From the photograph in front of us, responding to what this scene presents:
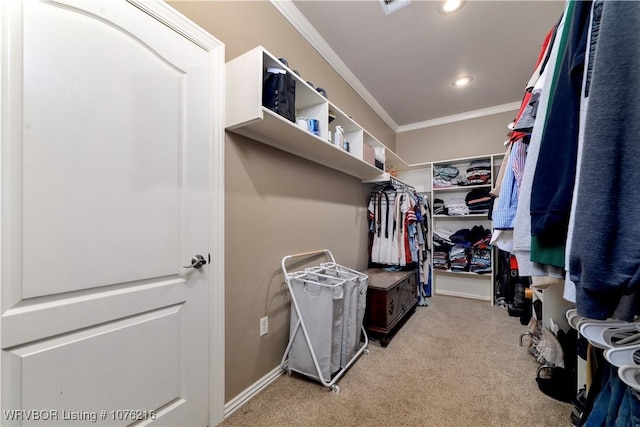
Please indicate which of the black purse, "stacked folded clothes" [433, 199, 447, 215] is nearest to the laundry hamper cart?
the black purse

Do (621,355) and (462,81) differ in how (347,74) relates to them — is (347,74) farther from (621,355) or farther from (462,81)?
(621,355)

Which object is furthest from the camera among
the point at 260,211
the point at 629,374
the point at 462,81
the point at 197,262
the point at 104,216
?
the point at 462,81

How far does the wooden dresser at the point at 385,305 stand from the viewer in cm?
227

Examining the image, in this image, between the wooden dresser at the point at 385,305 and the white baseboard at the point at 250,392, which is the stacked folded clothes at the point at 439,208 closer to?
the wooden dresser at the point at 385,305

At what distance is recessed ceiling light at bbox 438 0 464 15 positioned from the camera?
1.87m

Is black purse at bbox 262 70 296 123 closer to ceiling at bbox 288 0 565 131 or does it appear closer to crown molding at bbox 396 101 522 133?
ceiling at bbox 288 0 565 131

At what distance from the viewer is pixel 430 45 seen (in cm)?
236

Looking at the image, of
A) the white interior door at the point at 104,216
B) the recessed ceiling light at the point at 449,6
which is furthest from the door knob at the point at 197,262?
the recessed ceiling light at the point at 449,6

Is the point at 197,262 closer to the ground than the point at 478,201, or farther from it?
closer to the ground

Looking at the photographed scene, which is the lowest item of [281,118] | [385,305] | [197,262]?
[385,305]

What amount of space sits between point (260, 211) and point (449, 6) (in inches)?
82.7

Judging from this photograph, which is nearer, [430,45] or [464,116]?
[430,45]

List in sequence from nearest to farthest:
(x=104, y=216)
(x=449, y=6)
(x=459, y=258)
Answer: (x=104, y=216)
(x=449, y=6)
(x=459, y=258)

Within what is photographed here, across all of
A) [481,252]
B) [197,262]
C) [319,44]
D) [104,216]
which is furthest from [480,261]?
[104,216]
